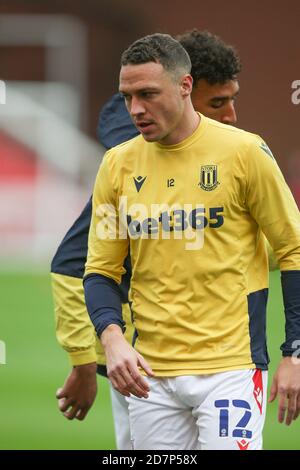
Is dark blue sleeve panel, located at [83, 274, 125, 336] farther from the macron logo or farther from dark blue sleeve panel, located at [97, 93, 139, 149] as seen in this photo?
dark blue sleeve panel, located at [97, 93, 139, 149]

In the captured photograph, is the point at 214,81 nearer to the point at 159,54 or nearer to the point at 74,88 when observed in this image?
A: the point at 159,54

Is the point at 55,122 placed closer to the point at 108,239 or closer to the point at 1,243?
the point at 1,243

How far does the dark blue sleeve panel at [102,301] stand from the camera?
390cm

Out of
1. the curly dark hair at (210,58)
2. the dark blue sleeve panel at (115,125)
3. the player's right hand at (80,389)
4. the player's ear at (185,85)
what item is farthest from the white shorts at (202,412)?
the curly dark hair at (210,58)

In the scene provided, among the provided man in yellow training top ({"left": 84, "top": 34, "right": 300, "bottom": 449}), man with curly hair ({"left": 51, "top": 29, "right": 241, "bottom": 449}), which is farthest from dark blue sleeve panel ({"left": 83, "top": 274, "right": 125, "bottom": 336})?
man with curly hair ({"left": 51, "top": 29, "right": 241, "bottom": 449})

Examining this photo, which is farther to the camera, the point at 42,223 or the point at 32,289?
the point at 42,223

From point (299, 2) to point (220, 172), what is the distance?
19196 mm

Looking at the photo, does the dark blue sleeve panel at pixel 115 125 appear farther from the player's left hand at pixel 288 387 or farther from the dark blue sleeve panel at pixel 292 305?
the player's left hand at pixel 288 387

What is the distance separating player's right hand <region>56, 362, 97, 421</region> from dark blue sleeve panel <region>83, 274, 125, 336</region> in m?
0.86

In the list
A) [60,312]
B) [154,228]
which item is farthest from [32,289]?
[154,228]

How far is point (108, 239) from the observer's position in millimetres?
4031

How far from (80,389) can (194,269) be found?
128 cm

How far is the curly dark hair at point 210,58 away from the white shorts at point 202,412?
153cm

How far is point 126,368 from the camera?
3678 millimetres
